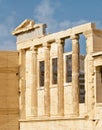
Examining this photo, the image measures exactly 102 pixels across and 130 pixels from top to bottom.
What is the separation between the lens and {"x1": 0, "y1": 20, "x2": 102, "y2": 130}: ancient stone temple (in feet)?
70.0

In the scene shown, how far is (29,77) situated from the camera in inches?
1009

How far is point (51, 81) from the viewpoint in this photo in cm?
2411

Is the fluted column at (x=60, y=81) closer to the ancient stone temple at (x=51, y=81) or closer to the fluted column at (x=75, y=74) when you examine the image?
the ancient stone temple at (x=51, y=81)

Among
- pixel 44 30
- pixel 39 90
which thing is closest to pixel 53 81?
pixel 39 90

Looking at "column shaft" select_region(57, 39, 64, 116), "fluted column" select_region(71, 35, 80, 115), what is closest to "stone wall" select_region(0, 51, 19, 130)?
"column shaft" select_region(57, 39, 64, 116)

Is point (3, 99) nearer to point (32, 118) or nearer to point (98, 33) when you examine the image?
point (32, 118)

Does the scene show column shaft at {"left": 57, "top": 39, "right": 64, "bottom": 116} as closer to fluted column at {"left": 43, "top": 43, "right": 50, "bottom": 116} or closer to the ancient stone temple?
the ancient stone temple

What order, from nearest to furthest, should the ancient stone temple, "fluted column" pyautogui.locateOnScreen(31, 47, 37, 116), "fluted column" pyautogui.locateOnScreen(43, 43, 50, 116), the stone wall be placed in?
the ancient stone temple → "fluted column" pyautogui.locateOnScreen(43, 43, 50, 116) → "fluted column" pyautogui.locateOnScreen(31, 47, 37, 116) → the stone wall

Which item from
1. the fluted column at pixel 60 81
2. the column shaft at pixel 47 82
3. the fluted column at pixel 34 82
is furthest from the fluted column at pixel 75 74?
the fluted column at pixel 34 82

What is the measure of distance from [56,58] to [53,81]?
3.82 ft

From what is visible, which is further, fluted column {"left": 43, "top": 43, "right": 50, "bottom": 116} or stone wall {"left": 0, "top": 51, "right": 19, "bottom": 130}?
stone wall {"left": 0, "top": 51, "right": 19, "bottom": 130}

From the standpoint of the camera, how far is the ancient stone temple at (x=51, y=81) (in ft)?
70.0

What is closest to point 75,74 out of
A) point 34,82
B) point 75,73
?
point 75,73

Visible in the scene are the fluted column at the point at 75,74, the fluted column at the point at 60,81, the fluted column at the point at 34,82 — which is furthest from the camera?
the fluted column at the point at 34,82
